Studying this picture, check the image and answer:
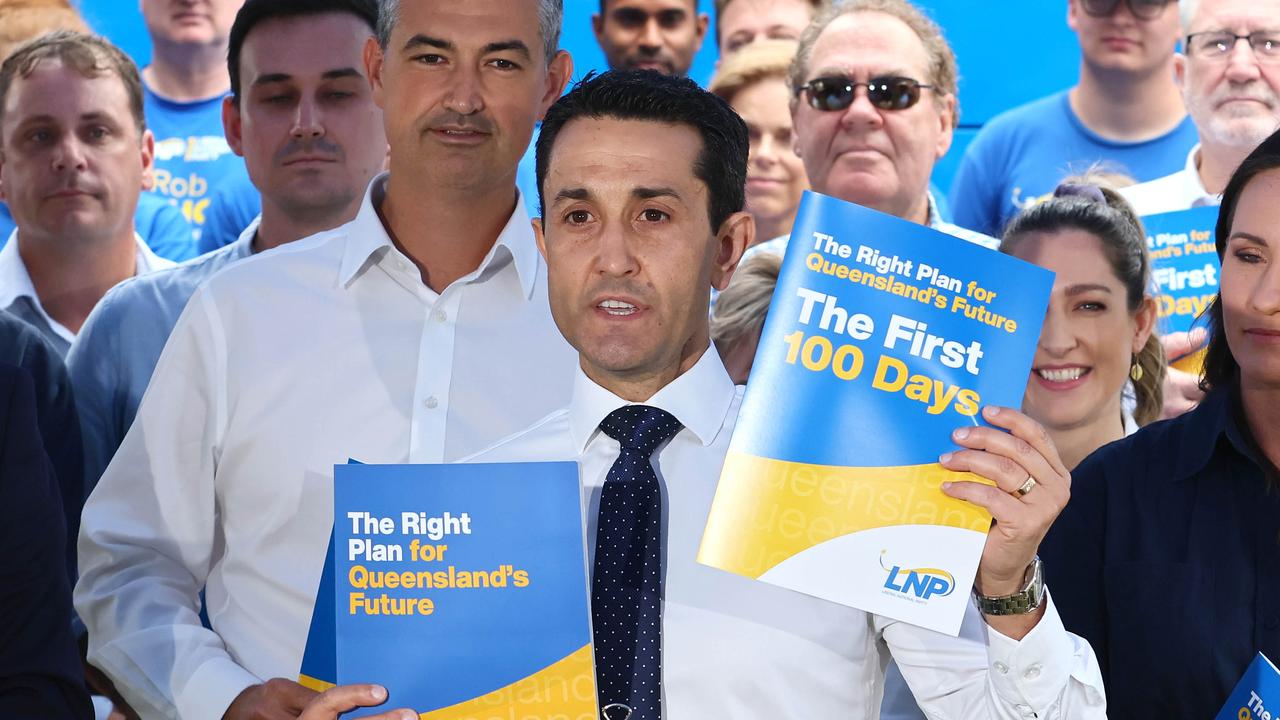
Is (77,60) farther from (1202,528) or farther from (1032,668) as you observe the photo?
(1032,668)

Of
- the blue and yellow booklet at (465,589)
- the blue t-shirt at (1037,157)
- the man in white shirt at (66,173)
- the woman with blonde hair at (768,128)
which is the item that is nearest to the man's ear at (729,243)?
the blue and yellow booklet at (465,589)

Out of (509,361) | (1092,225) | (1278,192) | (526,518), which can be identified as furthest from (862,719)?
(1092,225)

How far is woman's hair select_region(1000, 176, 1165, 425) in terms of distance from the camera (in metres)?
3.48

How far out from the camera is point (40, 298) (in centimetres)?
401

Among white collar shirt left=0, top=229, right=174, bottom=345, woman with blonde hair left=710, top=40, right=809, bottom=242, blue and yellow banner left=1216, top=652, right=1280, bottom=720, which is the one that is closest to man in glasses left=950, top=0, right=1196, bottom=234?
woman with blonde hair left=710, top=40, right=809, bottom=242

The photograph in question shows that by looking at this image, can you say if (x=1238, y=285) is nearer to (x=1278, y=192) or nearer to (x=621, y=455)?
(x=1278, y=192)

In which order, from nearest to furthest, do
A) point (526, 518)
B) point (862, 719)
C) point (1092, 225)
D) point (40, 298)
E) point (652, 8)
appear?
point (526, 518) < point (862, 719) < point (1092, 225) < point (40, 298) < point (652, 8)

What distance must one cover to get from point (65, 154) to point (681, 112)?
225cm

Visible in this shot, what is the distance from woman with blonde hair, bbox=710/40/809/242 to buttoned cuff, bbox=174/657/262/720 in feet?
9.01

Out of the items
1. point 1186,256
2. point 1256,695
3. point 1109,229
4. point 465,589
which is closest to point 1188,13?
point 1186,256

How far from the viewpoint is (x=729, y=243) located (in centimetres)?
219

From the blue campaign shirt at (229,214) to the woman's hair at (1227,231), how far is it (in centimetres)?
285

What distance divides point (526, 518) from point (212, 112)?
11.4 ft

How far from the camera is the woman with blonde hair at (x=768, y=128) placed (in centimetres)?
478
